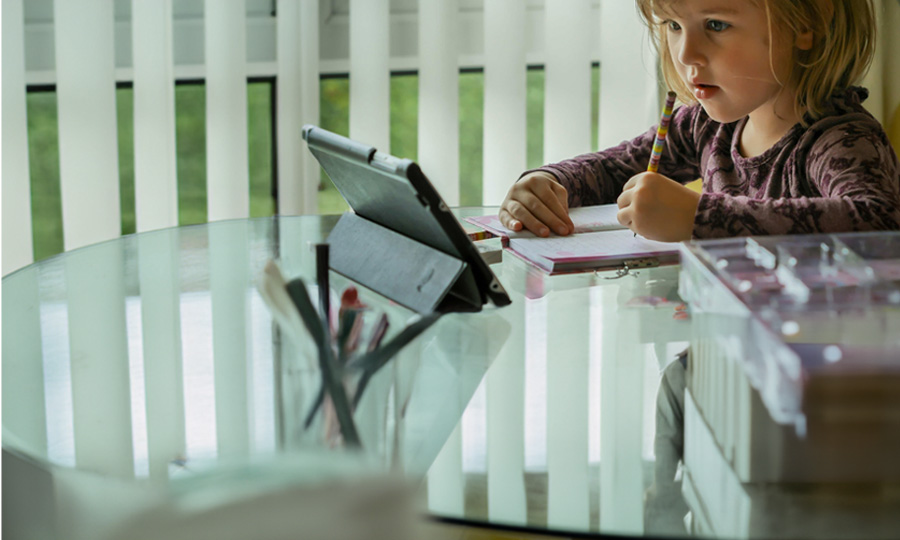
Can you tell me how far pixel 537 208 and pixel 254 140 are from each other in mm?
1158

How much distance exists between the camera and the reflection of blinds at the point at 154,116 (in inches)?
70.9

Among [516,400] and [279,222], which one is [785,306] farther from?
[279,222]

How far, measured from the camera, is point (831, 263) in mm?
588

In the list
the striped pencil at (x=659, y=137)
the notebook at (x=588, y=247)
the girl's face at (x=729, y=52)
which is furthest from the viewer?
the striped pencil at (x=659, y=137)

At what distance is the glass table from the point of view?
0.47 meters

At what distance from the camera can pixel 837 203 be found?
873 mm

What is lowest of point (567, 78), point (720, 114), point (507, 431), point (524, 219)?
point (507, 431)

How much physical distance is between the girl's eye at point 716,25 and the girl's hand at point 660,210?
0.21 meters

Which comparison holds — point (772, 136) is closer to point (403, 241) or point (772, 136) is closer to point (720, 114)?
point (720, 114)

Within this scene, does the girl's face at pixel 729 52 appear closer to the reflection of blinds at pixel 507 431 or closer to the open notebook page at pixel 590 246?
the open notebook page at pixel 590 246

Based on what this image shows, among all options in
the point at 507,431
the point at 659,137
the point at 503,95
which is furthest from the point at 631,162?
the point at 507,431

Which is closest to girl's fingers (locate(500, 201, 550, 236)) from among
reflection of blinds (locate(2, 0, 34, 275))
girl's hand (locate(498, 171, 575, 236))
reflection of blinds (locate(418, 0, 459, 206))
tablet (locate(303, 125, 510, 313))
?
girl's hand (locate(498, 171, 575, 236))

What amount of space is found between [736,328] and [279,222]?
0.81 metres

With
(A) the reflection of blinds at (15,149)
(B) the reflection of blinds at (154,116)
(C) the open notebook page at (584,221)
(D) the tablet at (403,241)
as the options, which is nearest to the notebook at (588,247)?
(C) the open notebook page at (584,221)
